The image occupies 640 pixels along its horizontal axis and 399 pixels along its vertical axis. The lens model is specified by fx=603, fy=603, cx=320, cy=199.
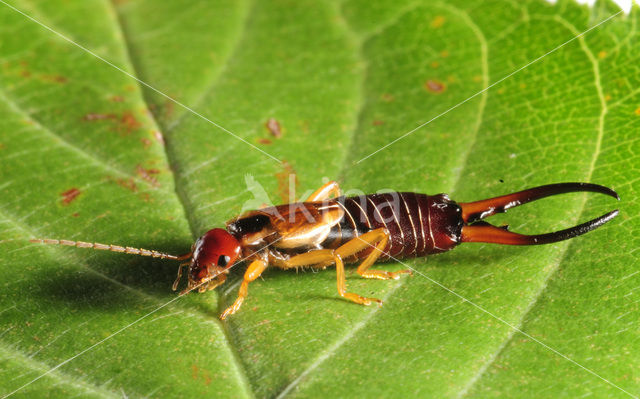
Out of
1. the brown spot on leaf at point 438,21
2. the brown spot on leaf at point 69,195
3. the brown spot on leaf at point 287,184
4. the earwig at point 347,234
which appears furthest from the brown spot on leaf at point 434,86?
the brown spot on leaf at point 69,195

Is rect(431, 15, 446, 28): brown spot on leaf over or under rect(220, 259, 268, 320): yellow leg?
over

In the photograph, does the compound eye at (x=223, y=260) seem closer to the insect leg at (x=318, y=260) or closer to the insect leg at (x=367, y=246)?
the insect leg at (x=318, y=260)

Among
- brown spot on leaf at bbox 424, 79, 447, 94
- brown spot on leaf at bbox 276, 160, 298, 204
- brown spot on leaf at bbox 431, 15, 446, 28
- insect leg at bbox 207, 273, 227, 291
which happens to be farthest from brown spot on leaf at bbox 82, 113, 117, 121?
brown spot on leaf at bbox 431, 15, 446, 28

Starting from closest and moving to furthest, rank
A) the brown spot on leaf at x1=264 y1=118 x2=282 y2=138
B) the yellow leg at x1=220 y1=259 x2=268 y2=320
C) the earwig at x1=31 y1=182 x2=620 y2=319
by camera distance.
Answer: the yellow leg at x1=220 y1=259 x2=268 y2=320 → the earwig at x1=31 y1=182 x2=620 y2=319 → the brown spot on leaf at x1=264 y1=118 x2=282 y2=138

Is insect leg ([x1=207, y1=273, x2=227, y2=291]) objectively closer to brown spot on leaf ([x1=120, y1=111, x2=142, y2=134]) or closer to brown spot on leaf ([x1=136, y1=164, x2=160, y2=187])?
brown spot on leaf ([x1=136, y1=164, x2=160, y2=187])

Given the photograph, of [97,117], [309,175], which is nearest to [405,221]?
[309,175]

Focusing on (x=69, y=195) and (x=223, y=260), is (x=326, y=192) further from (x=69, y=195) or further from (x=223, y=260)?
(x=69, y=195)

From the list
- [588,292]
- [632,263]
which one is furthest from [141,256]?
[632,263]
